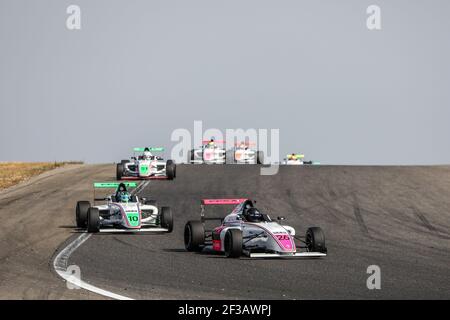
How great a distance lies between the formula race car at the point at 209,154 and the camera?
62556mm

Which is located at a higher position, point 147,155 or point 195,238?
point 147,155

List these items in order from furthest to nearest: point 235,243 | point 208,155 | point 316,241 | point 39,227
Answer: point 208,155 < point 39,227 < point 316,241 < point 235,243

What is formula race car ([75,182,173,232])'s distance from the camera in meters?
30.1

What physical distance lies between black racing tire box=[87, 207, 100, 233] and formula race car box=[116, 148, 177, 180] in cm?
1804

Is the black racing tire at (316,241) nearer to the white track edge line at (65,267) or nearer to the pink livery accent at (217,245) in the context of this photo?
the pink livery accent at (217,245)

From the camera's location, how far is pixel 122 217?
102 feet

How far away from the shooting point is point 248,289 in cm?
1841

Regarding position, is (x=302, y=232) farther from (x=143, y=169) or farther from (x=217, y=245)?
(x=143, y=169)

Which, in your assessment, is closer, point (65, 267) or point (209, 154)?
point (65, 267)

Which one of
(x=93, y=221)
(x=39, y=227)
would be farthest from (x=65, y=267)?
(x=39, y=227)

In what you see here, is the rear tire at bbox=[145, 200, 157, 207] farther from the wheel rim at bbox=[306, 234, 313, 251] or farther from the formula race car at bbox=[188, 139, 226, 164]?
the formula race car at bbox=[188, 139, 226, 164]

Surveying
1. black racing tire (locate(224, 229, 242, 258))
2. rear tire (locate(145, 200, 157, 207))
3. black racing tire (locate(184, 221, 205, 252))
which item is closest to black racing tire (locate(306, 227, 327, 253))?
black racing tire (locate(224, 229, 242, 258))

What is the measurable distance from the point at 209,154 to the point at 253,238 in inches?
1498
